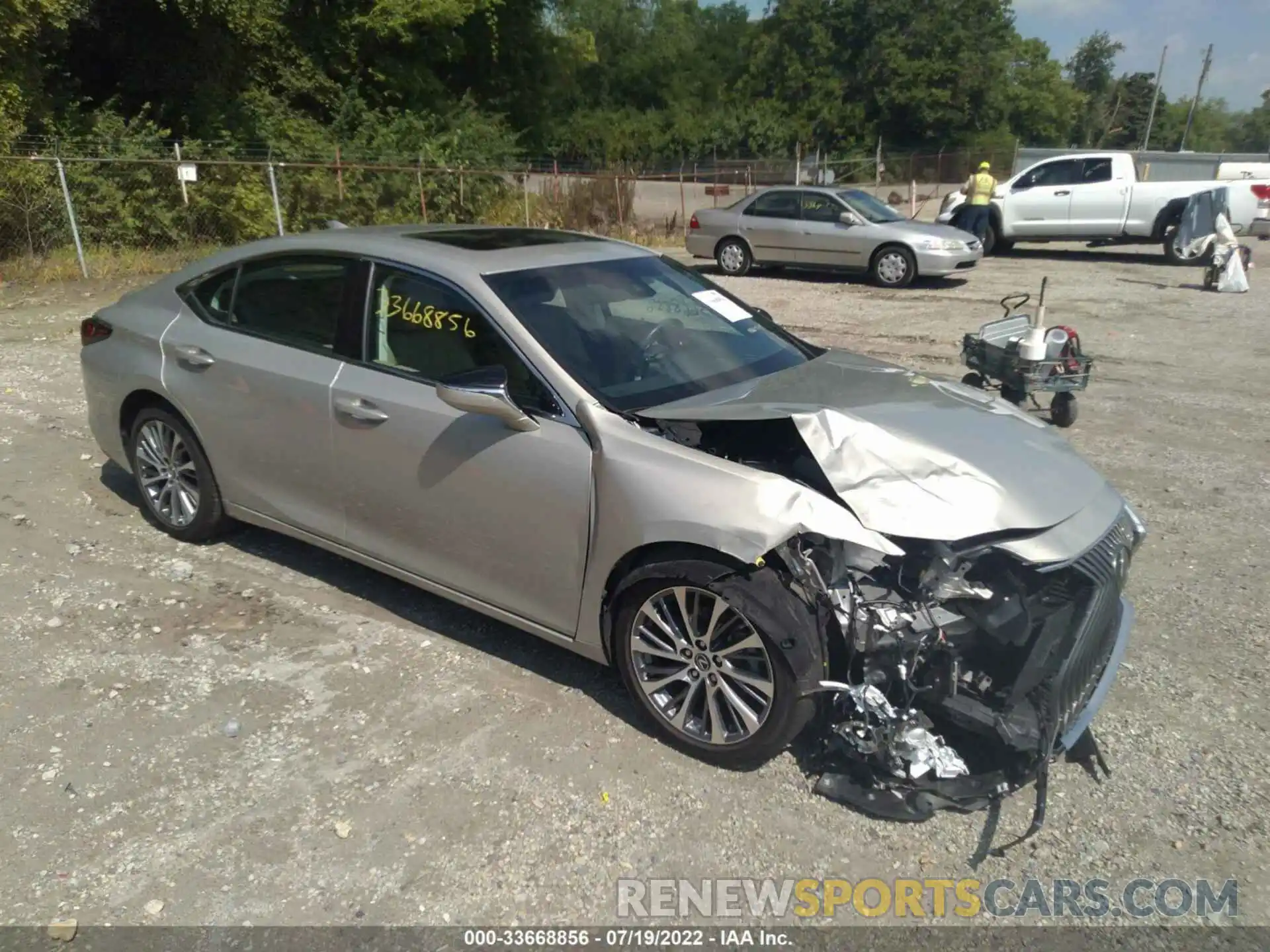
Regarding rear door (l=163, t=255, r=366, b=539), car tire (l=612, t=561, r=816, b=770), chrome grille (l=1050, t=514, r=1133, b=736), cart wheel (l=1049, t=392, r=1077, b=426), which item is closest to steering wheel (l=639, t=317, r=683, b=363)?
car tire (l=612, t=561, r=816, b=770)

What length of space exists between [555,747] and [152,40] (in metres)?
22.5

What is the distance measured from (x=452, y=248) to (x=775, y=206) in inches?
485

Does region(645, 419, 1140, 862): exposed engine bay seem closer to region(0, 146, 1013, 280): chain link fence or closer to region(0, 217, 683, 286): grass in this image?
region(0, 217, 683, 286): grass

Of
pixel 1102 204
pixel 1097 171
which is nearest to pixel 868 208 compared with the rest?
pixel 1102 204

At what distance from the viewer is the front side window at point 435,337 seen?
3.62m

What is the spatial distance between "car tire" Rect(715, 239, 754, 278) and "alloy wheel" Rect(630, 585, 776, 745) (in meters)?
13.3

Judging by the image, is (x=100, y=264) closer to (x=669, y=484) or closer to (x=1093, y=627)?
(x=669, y=484)

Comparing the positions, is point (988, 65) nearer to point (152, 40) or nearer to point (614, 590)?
point (152, 40)

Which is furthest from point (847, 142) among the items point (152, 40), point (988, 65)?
point (152, 40)

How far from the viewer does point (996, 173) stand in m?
47.2

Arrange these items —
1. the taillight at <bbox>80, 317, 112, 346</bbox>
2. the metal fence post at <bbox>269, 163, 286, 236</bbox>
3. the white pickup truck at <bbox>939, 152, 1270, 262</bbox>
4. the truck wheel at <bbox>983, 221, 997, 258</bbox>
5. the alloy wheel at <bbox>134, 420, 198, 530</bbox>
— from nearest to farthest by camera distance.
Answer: the alloy wheel at <bbox>134, 420, 198, 530</bbox>, the taillight at <bbox>80, 317, 112, 346</bbox>, the metal fence post at <bbox>269, 163, 286, 236</bbox>, the white pickup truck at <bbox>939, 152, 1270, 262</bbox>, the truck wheel at <bbox>983, 221, 997, 258</bbox>

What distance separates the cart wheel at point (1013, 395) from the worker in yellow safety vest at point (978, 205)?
38.9 ft

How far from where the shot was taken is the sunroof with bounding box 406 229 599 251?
14.0ft

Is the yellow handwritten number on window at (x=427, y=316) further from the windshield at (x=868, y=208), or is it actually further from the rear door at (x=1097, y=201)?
the rear door at (x=1097, y=201)
